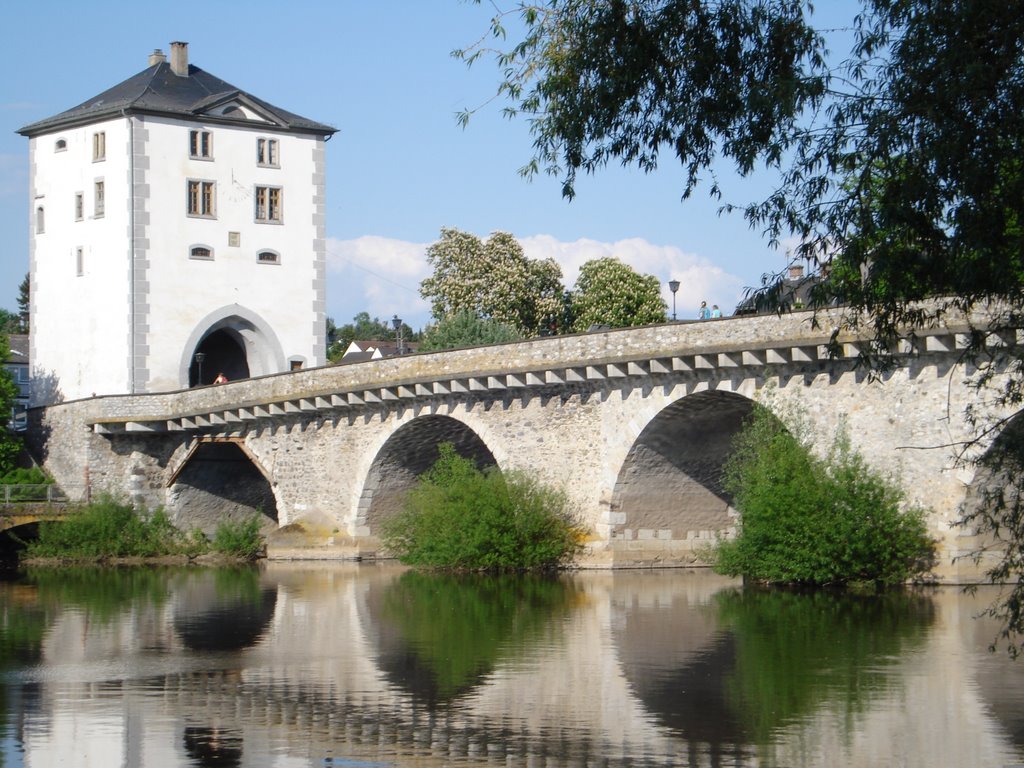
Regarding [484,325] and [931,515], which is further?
[484,325]

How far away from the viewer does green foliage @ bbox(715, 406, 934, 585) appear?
1184 inches

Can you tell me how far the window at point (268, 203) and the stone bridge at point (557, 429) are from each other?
693 cm

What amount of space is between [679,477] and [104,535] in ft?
55.8

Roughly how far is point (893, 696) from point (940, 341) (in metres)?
12.0

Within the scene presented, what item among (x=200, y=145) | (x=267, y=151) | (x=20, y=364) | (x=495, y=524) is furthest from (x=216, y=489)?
(x=20, y=364)

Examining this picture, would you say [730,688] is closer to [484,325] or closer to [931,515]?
[931,515]

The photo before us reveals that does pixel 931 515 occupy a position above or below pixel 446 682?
above

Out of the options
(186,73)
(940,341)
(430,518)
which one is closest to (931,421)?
(940,341)

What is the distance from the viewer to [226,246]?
1989 inches

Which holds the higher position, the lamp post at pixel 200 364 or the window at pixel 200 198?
the window at pixel 200 198

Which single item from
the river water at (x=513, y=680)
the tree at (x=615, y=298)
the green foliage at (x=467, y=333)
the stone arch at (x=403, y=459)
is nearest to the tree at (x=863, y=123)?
the river water at (x=513, y=680)

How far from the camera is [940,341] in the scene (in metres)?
29.1

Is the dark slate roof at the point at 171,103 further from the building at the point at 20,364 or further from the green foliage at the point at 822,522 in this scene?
the green foliage at the point at 822,522

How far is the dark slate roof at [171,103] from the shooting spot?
49344mm
